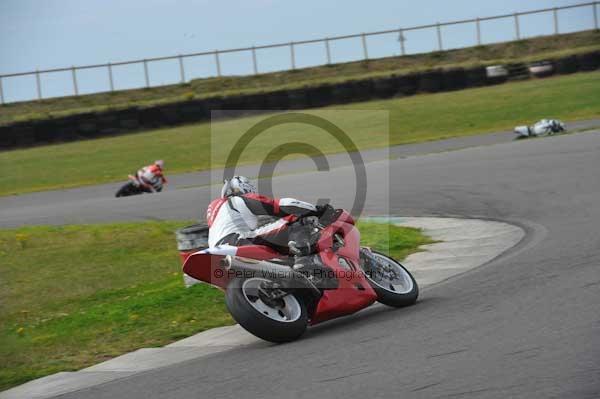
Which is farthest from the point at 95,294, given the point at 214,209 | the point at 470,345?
the point at 470,345

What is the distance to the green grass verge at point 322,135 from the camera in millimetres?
27516

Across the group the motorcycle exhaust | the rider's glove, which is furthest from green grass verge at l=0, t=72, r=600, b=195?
the motorcycle exhaust

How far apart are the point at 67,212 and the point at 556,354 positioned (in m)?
13.8

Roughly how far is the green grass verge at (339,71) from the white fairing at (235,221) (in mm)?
27461

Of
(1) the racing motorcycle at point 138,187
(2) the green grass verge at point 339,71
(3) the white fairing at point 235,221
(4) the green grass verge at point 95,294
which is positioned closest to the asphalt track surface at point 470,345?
(3) the white fairing at point 235,221

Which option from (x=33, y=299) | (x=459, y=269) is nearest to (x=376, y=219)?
(x=459, y=269)

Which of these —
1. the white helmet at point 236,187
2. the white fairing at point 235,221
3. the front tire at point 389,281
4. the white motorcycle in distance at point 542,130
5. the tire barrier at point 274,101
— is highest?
the tire barrier at point 274,101

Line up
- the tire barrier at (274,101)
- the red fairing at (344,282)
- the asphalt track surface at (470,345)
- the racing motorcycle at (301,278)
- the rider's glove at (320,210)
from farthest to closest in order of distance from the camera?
the tire barrier at (274,101) < the rider's glove at (320,210) < the red fairing at (344,282) < the racing motorcycle at (301,278) < the asphalt track surface at (470,345)

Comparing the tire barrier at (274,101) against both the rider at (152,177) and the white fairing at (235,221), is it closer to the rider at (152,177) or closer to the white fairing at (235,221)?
the rider at (152,177)

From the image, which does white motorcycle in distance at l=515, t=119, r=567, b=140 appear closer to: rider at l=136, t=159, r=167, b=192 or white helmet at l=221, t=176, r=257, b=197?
rider at l=136, t=159, r=167, b=192

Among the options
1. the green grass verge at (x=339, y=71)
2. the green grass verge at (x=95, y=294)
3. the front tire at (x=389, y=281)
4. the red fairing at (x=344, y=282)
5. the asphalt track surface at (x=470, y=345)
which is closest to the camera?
the asphalt track surface at (x=470, y=345)

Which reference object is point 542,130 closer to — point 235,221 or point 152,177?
point 152,177

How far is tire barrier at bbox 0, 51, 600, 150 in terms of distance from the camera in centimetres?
3183

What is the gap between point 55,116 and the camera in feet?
106
